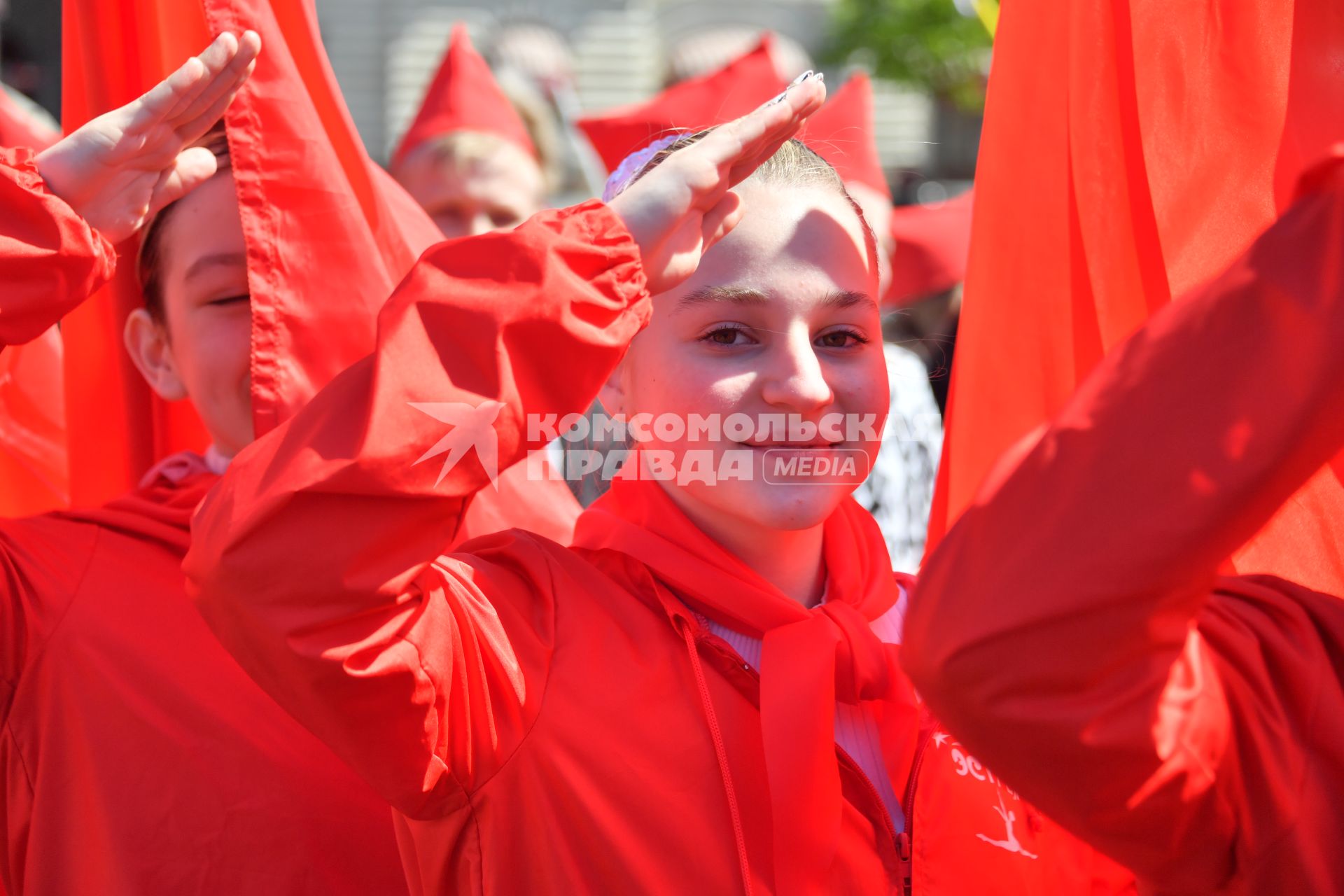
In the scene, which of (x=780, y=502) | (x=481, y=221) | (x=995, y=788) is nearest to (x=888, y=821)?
(x=995, y=788)

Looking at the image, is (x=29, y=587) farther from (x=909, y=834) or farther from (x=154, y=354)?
(x=909, y=834)

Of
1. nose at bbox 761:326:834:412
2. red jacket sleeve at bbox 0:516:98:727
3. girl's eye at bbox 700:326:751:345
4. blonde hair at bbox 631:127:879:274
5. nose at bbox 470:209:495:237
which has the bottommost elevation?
red jacket sleeve at bbox 0:516:98:727

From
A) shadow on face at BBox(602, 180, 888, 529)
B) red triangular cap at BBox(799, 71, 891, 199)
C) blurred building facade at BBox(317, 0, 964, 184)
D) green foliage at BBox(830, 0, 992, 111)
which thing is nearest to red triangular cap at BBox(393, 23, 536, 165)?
red triangular cap at BBox(799, 71, 891, 199)

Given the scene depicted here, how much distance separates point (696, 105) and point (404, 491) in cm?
247

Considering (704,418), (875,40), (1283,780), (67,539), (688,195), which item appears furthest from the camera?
(875,40)

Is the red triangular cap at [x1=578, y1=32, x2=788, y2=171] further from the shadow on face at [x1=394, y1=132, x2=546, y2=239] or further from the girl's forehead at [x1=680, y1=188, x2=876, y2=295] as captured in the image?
the girl's forehead at [x1=680, y1=188, x2=876, y2=295]

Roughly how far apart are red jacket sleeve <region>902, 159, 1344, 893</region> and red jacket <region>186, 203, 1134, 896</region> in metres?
0.41

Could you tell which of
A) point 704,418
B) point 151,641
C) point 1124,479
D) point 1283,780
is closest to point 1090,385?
point 1124,479

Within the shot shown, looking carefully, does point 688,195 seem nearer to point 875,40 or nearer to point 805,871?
point 805,871

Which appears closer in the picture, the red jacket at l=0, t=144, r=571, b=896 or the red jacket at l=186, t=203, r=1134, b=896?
the red jacket at l=186, t=203, r=1134, b=896

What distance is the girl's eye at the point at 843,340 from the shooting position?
156 centimetres

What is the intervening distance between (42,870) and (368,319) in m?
0.81

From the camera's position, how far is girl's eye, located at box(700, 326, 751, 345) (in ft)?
4.99

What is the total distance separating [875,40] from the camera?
13.1m
